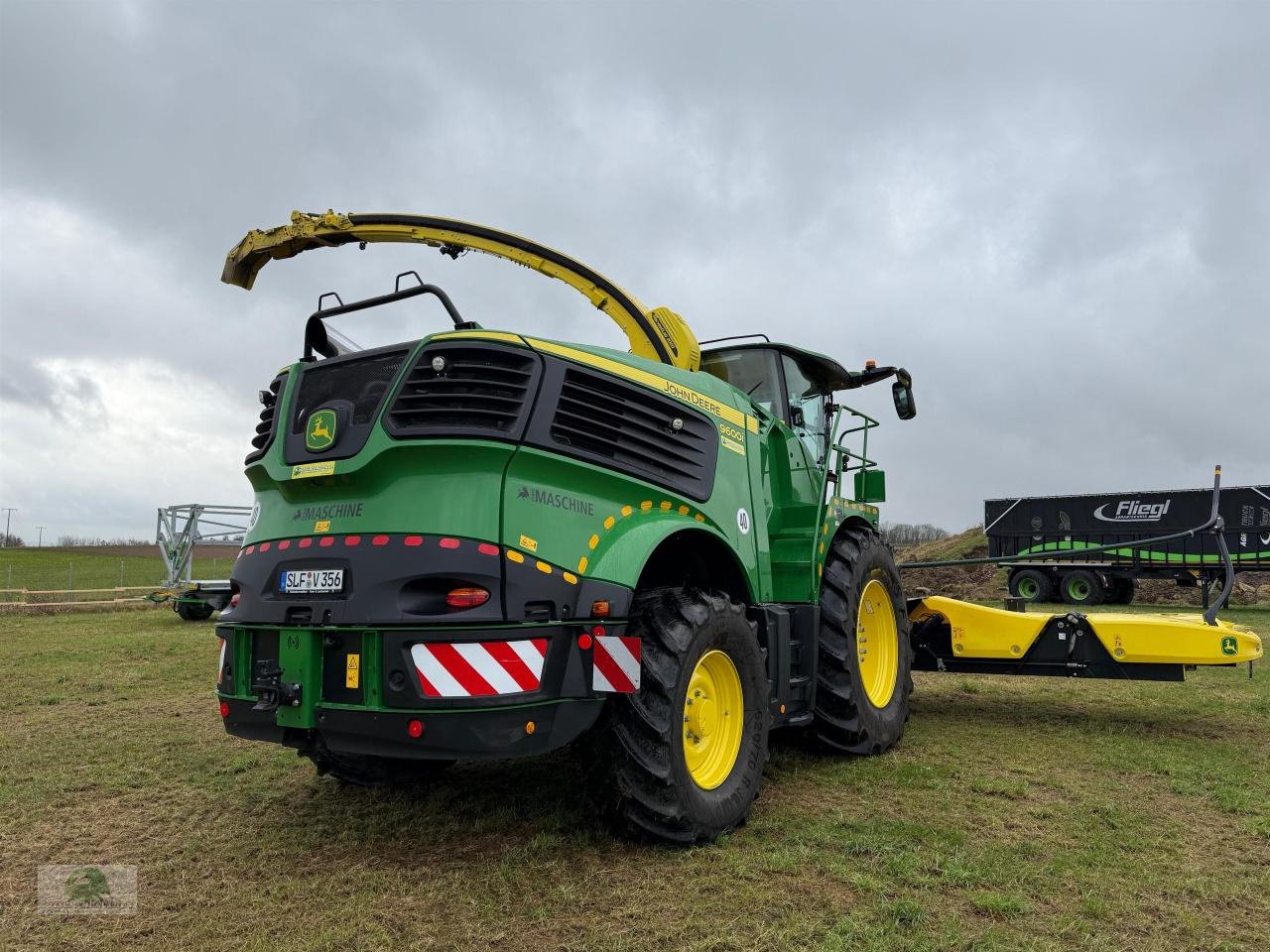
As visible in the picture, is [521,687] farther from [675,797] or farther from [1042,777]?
[1042,777]

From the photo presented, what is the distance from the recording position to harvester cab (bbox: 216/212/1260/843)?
11.8ft

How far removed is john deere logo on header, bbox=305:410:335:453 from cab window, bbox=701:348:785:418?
3.11m

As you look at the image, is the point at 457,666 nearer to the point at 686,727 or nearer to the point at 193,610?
the point at 686,727

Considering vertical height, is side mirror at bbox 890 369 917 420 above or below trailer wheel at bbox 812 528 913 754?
above

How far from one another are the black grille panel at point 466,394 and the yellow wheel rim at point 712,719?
5.02 ft

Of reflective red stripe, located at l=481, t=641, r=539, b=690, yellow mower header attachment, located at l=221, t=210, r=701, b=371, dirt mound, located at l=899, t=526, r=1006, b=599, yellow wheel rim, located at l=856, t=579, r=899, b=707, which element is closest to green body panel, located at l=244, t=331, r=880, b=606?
reflective red stripe, located at l=481, t=641, r=539, b=690

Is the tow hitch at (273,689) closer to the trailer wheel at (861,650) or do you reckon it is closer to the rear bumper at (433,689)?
the rear bumper at (433,689)

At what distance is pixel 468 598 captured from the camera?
3.60 metres

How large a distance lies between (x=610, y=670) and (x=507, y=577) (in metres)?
0.64

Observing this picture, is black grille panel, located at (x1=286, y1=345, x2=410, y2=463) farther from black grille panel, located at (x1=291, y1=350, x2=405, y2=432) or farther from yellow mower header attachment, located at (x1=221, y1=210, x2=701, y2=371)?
yellow mower header attachment, located at (x1=221, y1=210, x2=701, y2=371)

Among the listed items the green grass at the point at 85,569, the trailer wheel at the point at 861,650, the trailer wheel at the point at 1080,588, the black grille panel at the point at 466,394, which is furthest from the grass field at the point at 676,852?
the green grass at the point at 85,569

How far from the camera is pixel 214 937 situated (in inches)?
125

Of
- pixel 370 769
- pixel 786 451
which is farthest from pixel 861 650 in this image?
pixel 370 769

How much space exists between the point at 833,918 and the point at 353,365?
10.5 ft
